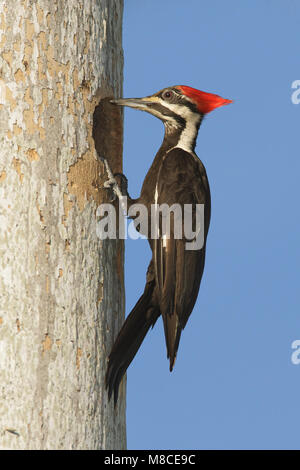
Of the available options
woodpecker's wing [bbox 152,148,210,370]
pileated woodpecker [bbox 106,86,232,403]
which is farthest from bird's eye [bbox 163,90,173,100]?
woodpecker's wing [bbox 152,148,210,370]

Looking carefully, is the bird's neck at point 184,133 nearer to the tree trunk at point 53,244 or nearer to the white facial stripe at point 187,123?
the white facial stripe at point 187,123

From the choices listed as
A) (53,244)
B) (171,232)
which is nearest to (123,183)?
(171,232)

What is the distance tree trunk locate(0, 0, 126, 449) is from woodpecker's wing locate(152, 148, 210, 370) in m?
0.21

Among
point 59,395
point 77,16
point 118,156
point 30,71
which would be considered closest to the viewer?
point 59,395

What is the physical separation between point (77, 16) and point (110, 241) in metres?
0.93

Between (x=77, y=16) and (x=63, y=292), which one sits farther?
(x=77, y=16)

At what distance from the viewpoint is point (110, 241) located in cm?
299

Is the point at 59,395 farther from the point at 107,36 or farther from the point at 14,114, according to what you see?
the point at 107,36

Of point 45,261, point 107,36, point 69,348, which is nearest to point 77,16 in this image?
point 107,36

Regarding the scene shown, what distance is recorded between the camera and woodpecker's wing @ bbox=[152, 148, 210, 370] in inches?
119

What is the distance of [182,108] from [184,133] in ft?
0.41

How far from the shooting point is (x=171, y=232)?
322cm

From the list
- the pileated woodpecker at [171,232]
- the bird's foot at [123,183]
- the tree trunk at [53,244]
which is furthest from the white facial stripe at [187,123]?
the tree trunk at [53,244]

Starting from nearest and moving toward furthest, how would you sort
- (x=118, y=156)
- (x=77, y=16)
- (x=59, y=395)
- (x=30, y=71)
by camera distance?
(x=59, y=395) → (x=30, y=71) → (x=77, y=16) → (x=118, y=156)
